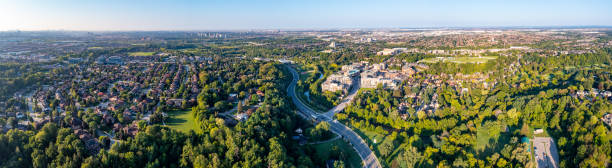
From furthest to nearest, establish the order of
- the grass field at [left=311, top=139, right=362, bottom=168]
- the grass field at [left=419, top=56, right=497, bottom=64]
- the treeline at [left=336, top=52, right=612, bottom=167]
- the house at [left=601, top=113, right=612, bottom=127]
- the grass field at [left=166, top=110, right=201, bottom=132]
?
the grass field at [left=419, top=56, right=497, bottom=64] → the grass field at [left=166, top=110, right=201, bottom=132] → the house at [left=601, top=113, right=612, bottom=127] → the grass field at [left=311, top=139, right=362, bottom=168] → the treeline at [left=336, top=52, right=612, bottom=167]

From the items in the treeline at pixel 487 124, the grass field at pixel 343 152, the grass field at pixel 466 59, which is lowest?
the grass field at pixel 343 152

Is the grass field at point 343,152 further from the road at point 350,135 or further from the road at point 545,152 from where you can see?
the road at point 545,152

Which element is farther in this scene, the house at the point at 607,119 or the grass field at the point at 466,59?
the grass field at the point at 466,59

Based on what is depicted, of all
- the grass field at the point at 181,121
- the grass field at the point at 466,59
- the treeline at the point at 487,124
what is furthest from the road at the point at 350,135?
the grass field at the point at 466,59

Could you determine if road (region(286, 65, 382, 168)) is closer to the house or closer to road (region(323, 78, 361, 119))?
road (region(323, 78, 361, 119))

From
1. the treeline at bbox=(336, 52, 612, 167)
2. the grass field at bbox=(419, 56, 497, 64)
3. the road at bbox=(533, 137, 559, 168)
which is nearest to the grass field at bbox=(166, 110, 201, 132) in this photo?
the treeline at bbox=(336, 52, 612, 167)

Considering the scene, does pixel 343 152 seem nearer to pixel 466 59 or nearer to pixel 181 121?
pixel 181 121

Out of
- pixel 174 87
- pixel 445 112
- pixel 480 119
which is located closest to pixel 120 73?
pixel 174 87
